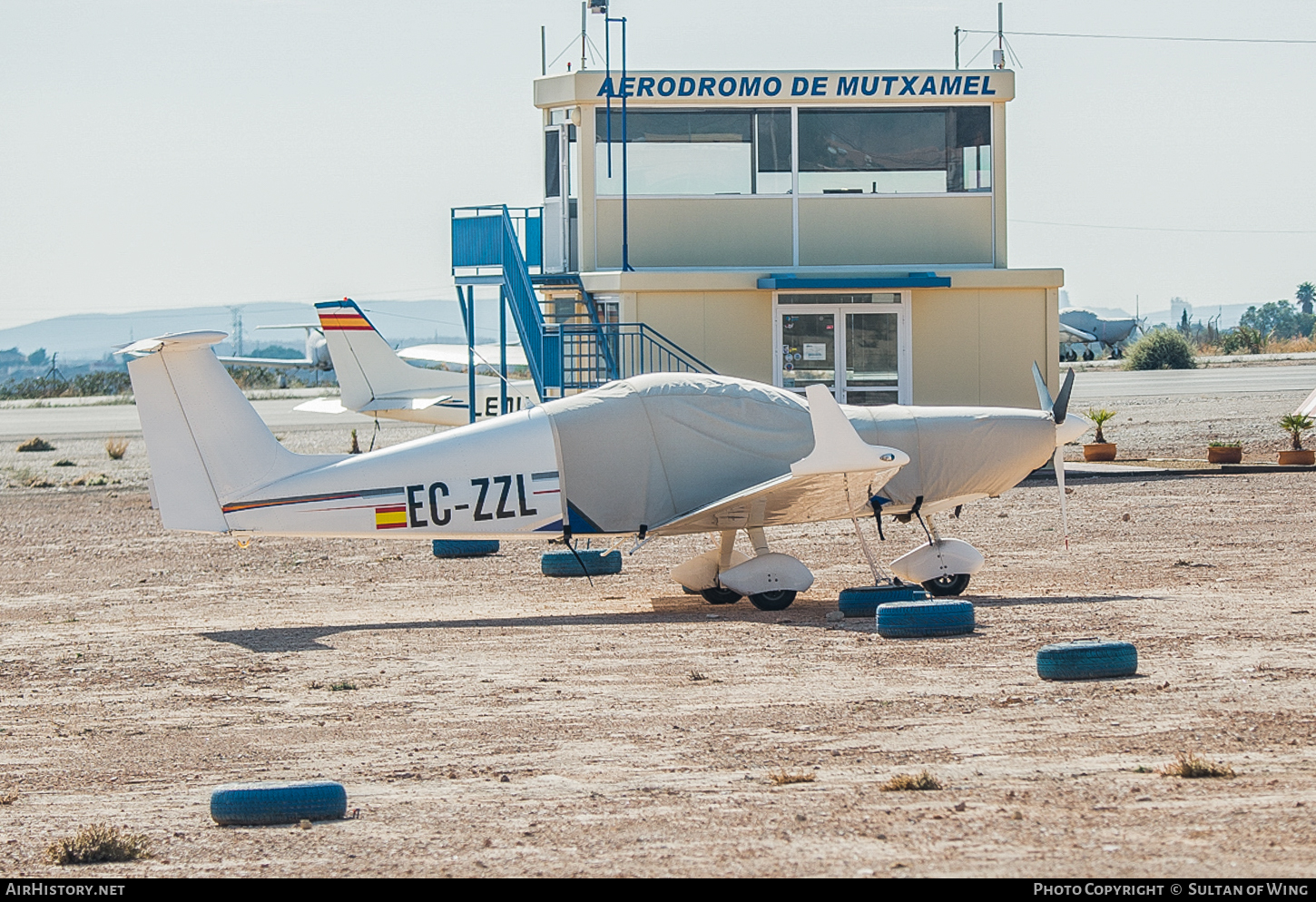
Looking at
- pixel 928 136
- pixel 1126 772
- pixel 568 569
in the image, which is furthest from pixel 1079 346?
pixel 1126 772

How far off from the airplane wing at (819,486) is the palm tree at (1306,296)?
536 feet

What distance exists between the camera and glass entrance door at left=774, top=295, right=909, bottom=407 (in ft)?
83.3

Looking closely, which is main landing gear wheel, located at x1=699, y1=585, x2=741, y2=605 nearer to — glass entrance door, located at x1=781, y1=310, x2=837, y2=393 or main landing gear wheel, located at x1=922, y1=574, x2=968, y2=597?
main landing gear wheel, located at x1=922, y1=574, x2=968, y2=597

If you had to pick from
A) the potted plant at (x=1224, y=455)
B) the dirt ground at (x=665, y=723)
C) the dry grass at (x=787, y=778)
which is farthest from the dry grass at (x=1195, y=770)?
the potted plant at (x=1224, y=455)

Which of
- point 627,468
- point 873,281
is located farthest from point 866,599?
point 873,281

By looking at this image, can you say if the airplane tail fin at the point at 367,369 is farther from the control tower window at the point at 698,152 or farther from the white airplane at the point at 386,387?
the control tower window at the point at 698,152

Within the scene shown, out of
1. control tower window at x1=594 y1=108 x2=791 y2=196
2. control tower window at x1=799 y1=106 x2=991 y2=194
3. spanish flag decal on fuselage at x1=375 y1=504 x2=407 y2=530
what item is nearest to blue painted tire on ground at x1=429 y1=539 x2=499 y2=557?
spanish flag decal on fuselage at x1=375 y1=504 x2=407 y2=530

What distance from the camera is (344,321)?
106 feet

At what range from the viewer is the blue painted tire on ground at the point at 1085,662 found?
980cm

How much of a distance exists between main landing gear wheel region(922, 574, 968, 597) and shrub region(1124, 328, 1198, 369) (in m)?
60.0

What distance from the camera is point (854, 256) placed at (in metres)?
25.9

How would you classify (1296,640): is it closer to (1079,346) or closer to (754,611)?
(754,611)

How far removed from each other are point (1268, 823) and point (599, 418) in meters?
8.43

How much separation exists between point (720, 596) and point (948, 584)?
2.25 metres
